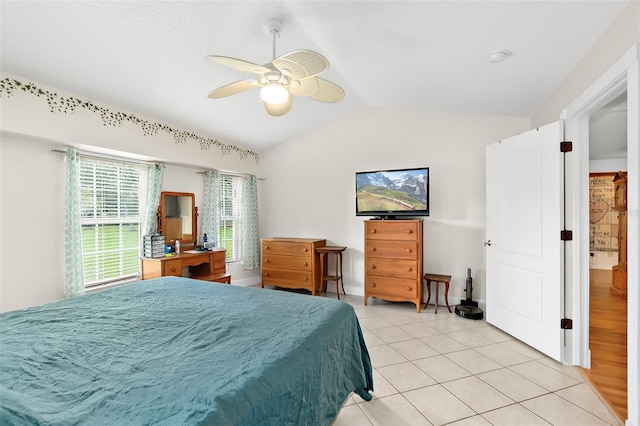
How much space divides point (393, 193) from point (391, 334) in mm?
1874

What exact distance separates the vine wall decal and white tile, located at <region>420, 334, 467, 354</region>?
3.81 m

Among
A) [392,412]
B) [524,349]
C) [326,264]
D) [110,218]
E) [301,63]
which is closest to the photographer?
[301,63]

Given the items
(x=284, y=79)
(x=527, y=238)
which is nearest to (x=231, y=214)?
(x=284, y=79)

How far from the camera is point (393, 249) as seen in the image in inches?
155

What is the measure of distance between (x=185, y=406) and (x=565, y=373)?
2910 millimetres

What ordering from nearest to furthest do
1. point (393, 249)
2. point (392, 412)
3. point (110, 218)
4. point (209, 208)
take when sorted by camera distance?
point (392, 412) < point (110, 218) < point (393, 249) < point (209, 208)

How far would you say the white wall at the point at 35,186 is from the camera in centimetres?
256

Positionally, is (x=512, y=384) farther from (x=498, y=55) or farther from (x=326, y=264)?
(x=326, y=264)

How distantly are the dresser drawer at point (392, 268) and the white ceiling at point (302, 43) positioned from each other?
212cm

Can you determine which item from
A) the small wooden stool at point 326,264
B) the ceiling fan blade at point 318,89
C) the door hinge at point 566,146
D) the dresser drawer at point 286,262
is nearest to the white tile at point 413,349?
the small wooden stool at point 326,264

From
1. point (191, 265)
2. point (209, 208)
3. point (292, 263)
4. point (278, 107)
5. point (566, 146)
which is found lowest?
point (292, 263)

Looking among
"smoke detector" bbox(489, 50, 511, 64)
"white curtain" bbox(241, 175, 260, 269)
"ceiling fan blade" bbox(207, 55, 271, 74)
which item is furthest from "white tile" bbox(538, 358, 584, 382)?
"white curtain" bbox(241, 175, 260, 269)

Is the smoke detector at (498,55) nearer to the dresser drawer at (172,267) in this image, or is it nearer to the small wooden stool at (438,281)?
the small wooden stool at (438,281)

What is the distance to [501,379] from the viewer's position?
7.57ft
